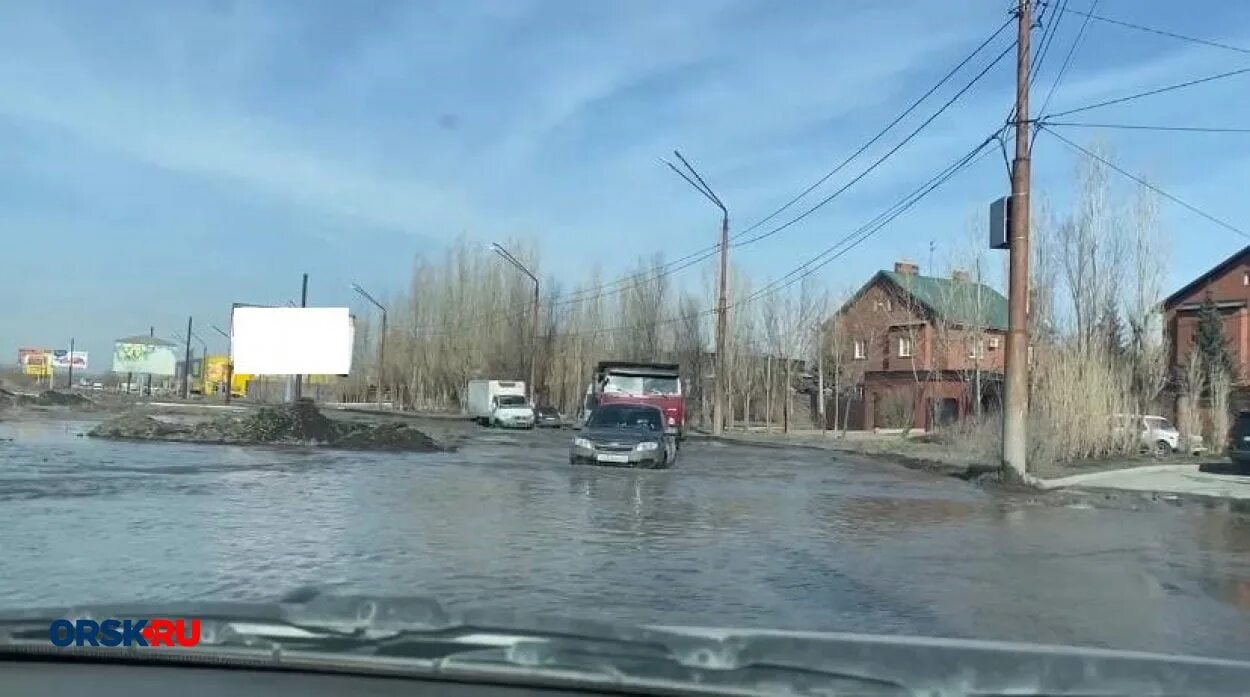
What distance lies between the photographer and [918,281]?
60.7 m

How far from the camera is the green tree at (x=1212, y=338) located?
127ft

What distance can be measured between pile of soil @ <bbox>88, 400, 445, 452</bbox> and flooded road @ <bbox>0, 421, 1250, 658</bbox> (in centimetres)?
977

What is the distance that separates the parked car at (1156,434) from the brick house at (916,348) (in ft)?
23.9

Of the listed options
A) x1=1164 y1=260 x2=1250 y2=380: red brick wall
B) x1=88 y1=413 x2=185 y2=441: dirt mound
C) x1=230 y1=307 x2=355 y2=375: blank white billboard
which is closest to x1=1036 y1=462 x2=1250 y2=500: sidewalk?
x1=88 y1=413 x2=185 y2=441: dirt mound

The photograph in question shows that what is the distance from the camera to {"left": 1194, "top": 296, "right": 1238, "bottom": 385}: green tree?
38.6 m

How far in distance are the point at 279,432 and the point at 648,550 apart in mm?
22113

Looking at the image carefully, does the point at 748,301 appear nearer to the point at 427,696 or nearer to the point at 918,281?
the point at 918,281

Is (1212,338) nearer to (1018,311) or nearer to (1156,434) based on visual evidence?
(1156,434)

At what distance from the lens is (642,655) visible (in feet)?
9.01

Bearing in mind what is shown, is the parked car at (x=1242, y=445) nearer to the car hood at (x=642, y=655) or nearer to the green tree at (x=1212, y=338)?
the green tree at (x=1212, y=338)

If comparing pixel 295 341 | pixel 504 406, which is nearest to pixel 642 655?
pixel 295 341

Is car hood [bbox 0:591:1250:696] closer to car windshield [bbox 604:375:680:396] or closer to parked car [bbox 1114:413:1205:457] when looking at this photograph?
parked car [bbox 1114:413:1205:457]

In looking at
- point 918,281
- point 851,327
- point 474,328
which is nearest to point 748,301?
point 851,327

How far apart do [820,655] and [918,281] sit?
197ft
